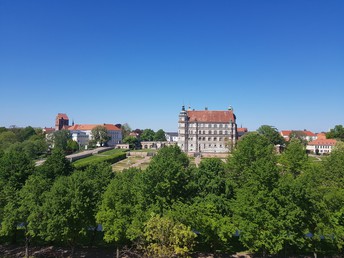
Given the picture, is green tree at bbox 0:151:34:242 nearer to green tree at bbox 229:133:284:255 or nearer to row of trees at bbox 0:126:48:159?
green tree at bbox 229:133:284:255

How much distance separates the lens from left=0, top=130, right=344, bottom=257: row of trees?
20.7 meters

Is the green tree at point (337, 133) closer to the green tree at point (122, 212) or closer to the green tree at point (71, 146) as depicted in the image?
the green tree at point (71, 146)

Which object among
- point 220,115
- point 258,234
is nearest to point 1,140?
point 220,115

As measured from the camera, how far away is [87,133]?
15150cm

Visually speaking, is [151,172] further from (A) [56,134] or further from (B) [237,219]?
(A) [56,134]

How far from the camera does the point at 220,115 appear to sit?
358 feet

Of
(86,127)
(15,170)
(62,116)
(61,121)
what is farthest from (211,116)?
(62,116)

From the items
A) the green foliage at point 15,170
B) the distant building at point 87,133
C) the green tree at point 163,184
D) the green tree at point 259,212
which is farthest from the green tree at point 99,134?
the green tree at point 259,212

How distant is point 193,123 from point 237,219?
86.4 meters

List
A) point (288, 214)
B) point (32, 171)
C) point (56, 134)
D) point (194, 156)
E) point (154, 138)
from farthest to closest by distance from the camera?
1. point (154, 138)
2. point (56, 134)
3. point (194, 156)
4. point (32, 171)
5. point (288, 214)

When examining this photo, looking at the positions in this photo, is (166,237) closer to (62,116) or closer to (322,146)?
(322,146)

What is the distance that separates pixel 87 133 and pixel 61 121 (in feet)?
76.1

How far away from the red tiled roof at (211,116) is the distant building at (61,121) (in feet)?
277

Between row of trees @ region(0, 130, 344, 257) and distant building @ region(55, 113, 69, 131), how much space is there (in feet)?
468
